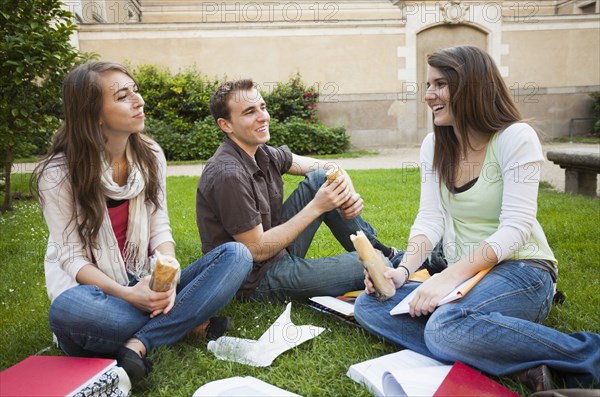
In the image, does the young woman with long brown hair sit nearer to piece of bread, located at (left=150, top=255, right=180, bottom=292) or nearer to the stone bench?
piece of bread, located at (left=150, top=255, right=180, bottom=292)

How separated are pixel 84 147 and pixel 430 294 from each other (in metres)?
1.72

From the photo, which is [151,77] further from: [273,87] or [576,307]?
[576,307]

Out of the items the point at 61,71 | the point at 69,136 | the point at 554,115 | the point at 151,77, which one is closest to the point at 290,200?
the point at 69,136

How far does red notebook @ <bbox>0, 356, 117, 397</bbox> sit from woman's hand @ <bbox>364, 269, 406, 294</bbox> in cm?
119

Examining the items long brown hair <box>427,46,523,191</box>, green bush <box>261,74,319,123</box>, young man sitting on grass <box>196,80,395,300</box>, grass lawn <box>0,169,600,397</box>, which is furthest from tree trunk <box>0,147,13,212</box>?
green bush <box>261,74,319,123</box>

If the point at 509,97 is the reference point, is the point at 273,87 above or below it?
above

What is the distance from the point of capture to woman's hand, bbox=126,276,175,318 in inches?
97.1

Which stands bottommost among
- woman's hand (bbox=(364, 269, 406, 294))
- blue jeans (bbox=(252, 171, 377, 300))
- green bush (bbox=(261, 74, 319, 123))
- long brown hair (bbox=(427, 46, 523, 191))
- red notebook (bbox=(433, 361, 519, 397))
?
red notebook (bbox=(433, 361, 519, 397))

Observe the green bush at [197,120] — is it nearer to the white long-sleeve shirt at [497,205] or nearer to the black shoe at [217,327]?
the black shoe at [217,327]

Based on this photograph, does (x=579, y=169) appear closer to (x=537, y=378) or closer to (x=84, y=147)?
(x=537, y=378)

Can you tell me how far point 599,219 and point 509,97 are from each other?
10.9 ft

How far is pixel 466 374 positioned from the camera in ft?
7.02

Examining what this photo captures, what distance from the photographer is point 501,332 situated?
2.19 m

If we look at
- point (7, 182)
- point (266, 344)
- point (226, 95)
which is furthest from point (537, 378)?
point (7, 182)
